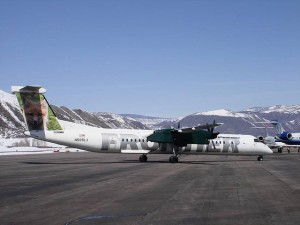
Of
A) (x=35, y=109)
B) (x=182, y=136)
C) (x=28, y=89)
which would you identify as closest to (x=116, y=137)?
(x=182, y=136)

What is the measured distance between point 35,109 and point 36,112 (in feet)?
0.98

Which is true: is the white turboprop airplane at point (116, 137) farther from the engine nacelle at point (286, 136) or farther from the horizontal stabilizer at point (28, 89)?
the engine nacelle at point (286, 136)

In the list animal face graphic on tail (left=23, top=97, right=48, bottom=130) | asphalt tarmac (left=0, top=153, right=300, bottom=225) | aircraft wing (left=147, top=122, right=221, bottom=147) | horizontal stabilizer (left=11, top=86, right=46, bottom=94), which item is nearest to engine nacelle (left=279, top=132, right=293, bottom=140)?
aircraft wing (left=147, top=122, right=221, bottom=147)

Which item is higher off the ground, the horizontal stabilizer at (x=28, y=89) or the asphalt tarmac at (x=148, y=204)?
the horizontal stabilizer at (x=28, y=89)

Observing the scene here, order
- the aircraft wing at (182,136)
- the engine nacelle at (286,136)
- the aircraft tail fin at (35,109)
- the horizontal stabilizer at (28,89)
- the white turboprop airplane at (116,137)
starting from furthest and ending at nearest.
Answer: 1. the engine nacelle at (286,136)
2. the aircraft wing at (182,136)
3. the white turboprop airplane at (116,137)
4. the aircraft tail fin at (35,109)
5. the horizontal stabilizer at (28,89)

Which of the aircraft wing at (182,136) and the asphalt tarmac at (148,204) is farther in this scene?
the aircraft wing at (182,136)

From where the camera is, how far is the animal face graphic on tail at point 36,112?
3794cm

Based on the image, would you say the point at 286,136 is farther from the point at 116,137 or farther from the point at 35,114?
the point at 35,114

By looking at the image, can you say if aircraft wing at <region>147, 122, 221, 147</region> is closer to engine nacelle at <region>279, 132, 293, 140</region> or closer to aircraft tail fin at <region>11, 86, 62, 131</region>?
aircraft tail fin at <region>11, 86, 62, 131</region>

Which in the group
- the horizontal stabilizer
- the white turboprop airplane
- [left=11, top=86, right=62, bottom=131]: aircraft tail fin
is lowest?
the white turboprop airplane

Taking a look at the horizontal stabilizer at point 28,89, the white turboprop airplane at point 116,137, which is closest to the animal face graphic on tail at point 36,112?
the white turboprop airplane at point 116,137

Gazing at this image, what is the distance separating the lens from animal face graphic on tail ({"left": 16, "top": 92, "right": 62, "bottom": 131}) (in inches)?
1494

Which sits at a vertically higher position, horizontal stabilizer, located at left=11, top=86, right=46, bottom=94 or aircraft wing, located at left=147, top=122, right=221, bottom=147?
horizontal stabilizer, located at left=11, top=86, right=46, bottom=94

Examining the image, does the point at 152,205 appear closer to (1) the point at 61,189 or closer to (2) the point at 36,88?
(1) the point at 61,189
